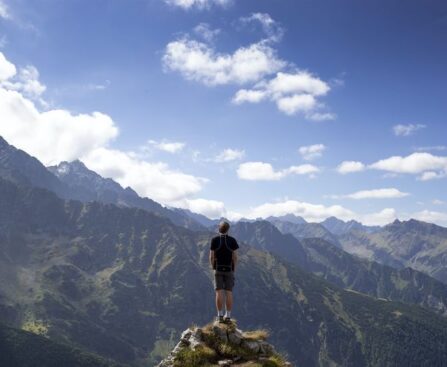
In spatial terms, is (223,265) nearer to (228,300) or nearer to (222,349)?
(228,300)

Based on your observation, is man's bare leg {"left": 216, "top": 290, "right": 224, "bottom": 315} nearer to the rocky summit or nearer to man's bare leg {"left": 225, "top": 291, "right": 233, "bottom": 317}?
man's bare leg {"left": 225, "top": 291, "right": 233, "bottom": 317}

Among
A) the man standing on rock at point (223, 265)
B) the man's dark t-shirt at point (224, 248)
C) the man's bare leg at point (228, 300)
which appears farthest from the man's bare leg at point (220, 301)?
the man's dark t-shirt at point (224, 248)

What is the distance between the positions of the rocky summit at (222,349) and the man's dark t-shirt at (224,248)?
3.50 meters

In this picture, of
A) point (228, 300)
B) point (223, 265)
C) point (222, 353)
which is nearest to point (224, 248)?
point (223, 265)

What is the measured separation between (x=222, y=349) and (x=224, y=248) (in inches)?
226

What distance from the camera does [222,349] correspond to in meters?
24.2

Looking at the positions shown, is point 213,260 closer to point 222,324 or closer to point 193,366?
point 222,324

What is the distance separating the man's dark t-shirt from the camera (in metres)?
27.4

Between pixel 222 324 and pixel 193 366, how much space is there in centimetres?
394

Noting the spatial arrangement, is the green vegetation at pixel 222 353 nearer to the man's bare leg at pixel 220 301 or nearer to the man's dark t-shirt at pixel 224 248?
the man's bare leg at pixel 220 301

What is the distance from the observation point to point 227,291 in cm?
2789

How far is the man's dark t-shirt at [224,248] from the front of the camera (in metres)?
27.4

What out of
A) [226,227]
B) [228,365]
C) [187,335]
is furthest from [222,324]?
[226,227]

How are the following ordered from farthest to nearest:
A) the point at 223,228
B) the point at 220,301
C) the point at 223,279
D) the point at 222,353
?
the point at 223,279 → the point at 220,301 → the point at 223,228 → the point at 222,353
